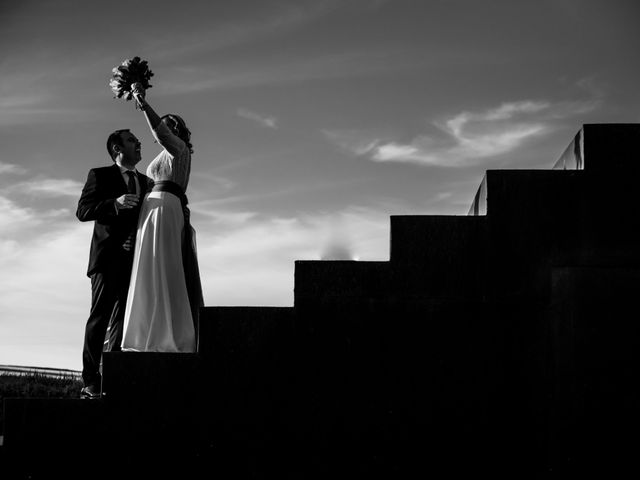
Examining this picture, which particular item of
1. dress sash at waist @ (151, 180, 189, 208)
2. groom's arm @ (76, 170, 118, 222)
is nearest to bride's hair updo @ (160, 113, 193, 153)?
dress sash at waist @ (151, 180, 189, 208)

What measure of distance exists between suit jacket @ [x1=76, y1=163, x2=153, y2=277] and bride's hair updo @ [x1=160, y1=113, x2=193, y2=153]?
0.68 meters

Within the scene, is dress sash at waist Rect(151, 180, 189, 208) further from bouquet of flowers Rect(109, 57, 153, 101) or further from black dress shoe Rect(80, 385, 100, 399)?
black dress shoe Rect(80, 385, 100, 399)

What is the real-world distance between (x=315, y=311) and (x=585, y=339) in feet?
→ 6.99

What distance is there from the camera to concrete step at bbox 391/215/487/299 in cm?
646

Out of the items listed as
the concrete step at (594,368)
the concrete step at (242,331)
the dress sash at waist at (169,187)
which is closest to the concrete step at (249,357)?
the concrete step at (242,331)

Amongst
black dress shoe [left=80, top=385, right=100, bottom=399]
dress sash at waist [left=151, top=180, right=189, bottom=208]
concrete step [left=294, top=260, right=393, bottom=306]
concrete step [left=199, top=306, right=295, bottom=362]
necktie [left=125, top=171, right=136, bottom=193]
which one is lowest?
black dress shoe [left=80, top=385, right=100, bottom=399]

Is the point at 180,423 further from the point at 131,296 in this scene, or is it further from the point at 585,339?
the point at 585,339

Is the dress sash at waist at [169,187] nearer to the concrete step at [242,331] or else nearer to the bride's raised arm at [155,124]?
the bride's raised arm at [155,124]

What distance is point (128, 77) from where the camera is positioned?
704 centimetres

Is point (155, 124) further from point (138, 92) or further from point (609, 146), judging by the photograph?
point (609, 146)

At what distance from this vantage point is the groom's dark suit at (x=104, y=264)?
23.5 ft

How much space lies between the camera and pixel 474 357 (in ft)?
21.0

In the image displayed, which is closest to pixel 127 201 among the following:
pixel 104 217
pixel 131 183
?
pixel 104 217

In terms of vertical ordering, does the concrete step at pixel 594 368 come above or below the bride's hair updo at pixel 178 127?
below
